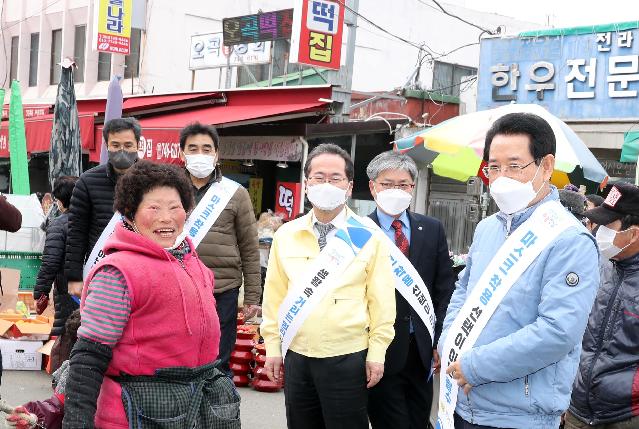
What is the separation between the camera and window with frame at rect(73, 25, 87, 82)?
22906mm

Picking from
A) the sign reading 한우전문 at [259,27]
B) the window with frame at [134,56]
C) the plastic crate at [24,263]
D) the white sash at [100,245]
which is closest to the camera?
the white sash at [100,245]

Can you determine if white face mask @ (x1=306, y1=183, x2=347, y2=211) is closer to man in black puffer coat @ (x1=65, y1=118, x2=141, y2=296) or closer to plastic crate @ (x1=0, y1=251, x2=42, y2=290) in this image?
man in black puffer coat @ (x1=65, y1=118, x2=141, y2=296)

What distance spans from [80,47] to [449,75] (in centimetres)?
1005

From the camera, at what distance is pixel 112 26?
18812 millimetres

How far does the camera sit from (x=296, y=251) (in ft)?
14.3

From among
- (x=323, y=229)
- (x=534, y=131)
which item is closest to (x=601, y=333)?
(x=534, y=131)

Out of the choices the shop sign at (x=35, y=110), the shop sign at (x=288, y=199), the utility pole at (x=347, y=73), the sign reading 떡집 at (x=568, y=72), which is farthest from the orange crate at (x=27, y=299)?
the shop sign at (x=35, y=110)

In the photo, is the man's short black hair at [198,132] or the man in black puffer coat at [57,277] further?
the man in black puffer coat at [57,277]

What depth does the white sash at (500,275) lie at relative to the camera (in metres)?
3.15

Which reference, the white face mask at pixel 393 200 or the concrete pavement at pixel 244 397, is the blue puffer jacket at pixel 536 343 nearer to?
the white face mask at pixel 393 200

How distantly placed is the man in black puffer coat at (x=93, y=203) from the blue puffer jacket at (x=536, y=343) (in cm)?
312

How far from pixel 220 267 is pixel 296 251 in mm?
1192

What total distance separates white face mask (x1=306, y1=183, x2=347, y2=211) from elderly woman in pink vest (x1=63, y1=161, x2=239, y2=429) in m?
1.24

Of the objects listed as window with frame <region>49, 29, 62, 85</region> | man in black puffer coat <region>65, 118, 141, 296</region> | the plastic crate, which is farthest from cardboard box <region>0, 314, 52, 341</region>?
window with frame <region>49, 29, 62, 85</region>
